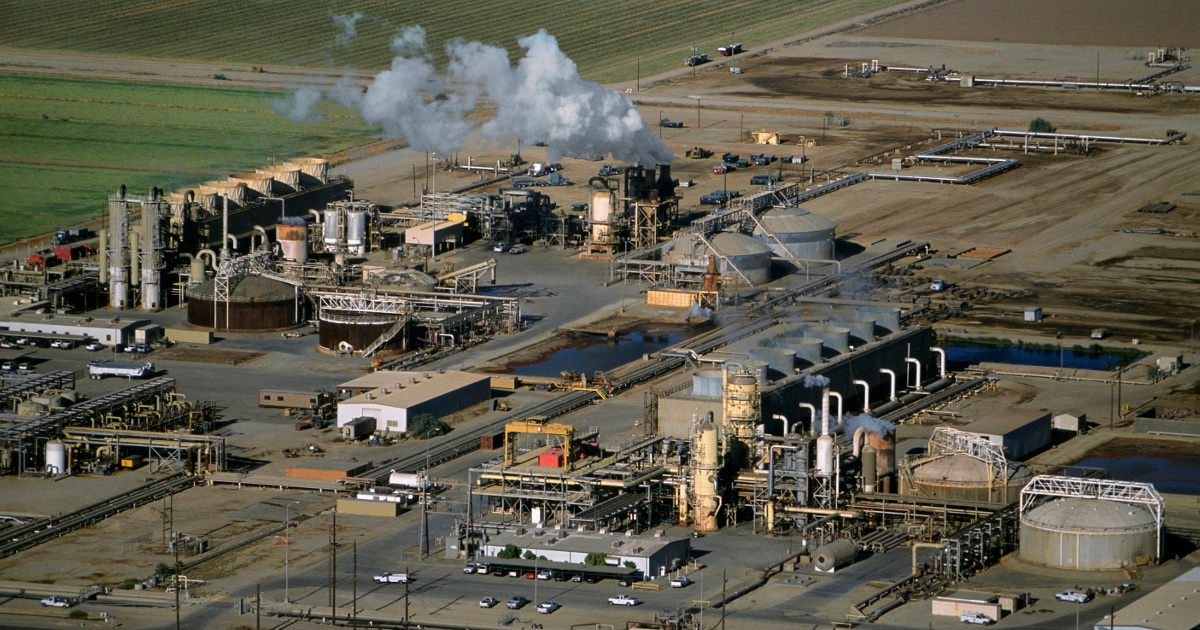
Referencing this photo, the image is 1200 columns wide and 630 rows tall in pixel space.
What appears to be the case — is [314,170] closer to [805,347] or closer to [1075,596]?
[805,347]

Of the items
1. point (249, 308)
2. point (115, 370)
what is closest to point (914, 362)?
point (249, 308)

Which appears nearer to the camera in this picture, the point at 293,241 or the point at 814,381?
the point at 814,381

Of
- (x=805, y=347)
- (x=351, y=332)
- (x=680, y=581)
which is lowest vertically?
(x=680, y=581)

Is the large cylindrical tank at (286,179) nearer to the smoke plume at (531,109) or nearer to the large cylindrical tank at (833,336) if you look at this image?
the smoke plume at (531,109)

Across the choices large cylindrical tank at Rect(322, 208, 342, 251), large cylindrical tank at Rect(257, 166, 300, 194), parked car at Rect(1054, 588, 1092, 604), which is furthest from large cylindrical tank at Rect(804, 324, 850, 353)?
large cylindrical tank at Rect(257, 166, 300, 194)

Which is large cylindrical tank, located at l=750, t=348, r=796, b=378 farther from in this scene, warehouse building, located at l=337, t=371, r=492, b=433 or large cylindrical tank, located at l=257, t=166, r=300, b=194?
large cylindrical tank, located at l=257, t=166, r=300, b=194

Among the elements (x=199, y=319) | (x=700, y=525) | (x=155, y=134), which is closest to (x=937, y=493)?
(x=700, y=525)
